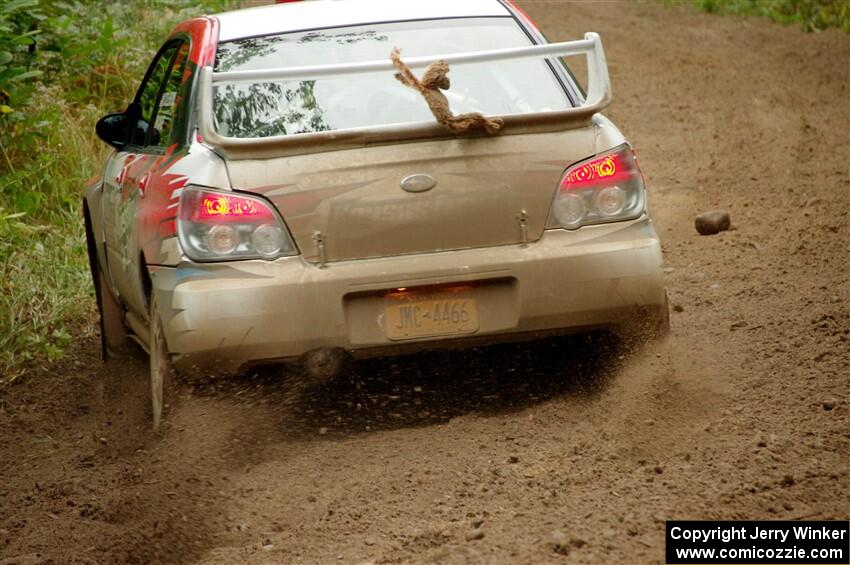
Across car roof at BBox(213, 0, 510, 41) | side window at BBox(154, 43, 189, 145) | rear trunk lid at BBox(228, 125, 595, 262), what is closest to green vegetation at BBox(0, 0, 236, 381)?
side window at BBox(154, 43, 189, 145)

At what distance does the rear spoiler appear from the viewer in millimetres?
4742

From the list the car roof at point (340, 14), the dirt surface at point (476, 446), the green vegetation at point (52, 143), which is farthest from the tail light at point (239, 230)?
the green vegetation at point (52, 143)

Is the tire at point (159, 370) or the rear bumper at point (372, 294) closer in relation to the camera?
the rear bumper at point (372, 294)

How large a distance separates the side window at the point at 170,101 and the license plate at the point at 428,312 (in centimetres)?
137

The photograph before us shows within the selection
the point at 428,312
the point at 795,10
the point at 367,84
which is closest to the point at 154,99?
the point at 367,84

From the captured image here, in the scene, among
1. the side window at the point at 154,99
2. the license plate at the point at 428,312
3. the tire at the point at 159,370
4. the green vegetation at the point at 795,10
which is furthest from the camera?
the green vegetation at the point at 795,10

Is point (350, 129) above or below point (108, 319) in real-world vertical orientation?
above

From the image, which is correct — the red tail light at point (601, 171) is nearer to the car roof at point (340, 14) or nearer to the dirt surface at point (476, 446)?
the dirt surface at point (476, 446)

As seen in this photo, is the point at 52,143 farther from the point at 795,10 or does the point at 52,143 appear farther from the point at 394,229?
the point at 795,10

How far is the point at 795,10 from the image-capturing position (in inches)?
741

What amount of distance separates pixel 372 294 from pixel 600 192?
0.91 meters

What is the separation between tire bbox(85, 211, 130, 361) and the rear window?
175 centimetres

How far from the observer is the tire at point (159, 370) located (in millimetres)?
A: 5098

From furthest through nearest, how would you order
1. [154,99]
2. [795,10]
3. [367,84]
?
[795,10], [154,99], [367,84]
